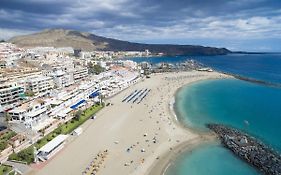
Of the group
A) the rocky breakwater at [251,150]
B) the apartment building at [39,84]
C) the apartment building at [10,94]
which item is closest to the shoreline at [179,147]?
the rocky breakwater at [251,150]

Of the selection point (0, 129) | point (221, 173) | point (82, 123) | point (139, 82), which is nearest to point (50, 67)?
point (139, 82)

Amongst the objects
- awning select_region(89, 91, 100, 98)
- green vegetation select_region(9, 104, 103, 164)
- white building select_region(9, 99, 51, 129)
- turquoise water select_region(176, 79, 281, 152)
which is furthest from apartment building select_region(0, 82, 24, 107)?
turquoise water select_region(176, 79, 281, 152)

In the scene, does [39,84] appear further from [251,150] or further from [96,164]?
[251,150]

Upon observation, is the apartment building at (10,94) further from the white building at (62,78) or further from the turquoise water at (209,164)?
the turquoise water at (209,164)

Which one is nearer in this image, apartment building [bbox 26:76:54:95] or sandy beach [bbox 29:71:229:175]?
sandy beach [bbox 29:71:229:175]

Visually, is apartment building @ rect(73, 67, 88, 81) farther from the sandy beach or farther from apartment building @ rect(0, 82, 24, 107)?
apartment building @ rect(0, 82, 24, 107)

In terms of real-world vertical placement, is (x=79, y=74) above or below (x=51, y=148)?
above

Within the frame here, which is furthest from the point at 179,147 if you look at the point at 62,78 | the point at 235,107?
the point at 62,78

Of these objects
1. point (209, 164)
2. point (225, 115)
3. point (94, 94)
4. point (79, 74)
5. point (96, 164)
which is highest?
point (79, 74)
